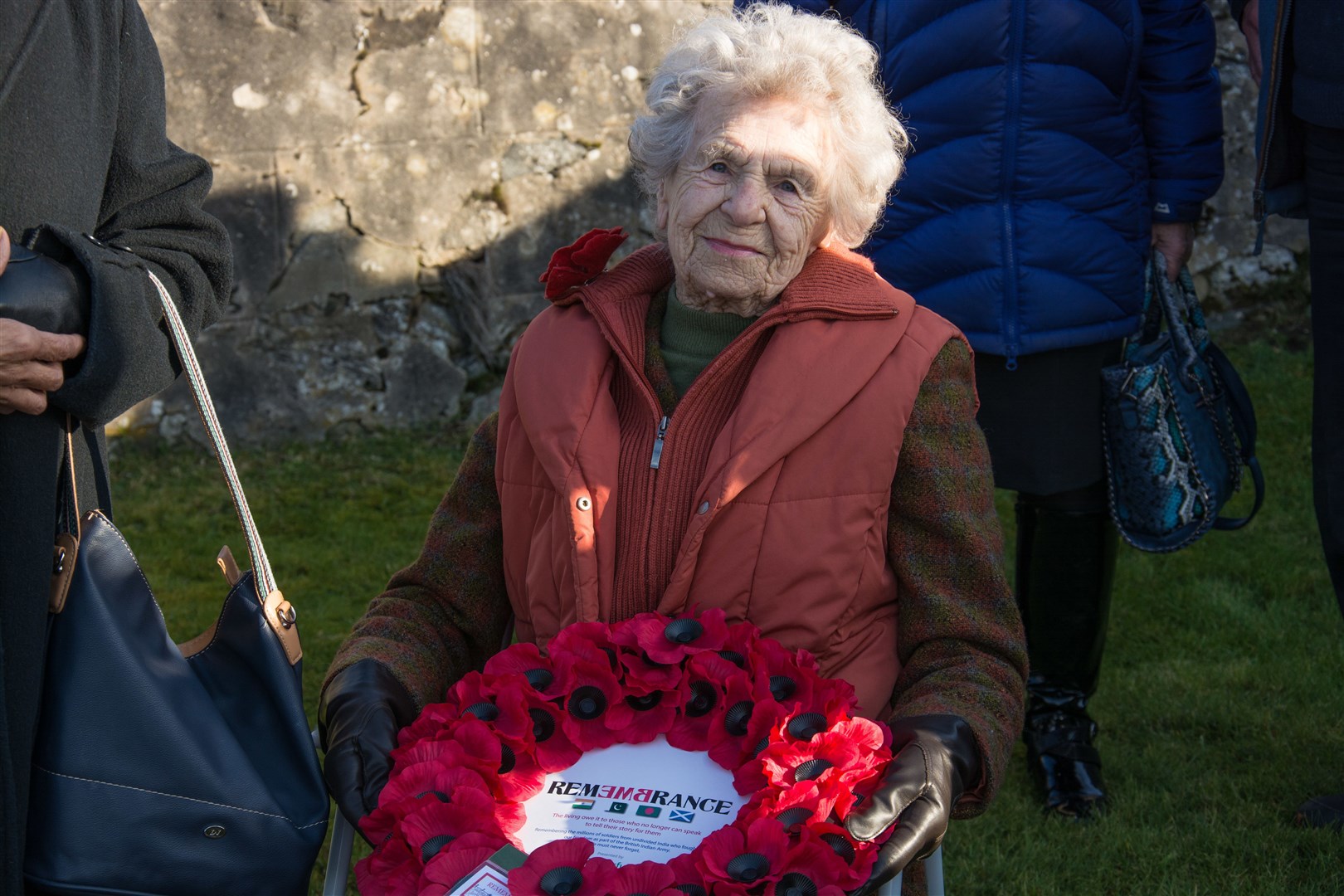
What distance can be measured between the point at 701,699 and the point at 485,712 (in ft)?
0.93

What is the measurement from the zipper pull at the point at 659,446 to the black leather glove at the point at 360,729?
49 centimetres

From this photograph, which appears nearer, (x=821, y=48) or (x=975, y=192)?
(x=821, y=48)

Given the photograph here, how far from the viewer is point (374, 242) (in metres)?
5.61

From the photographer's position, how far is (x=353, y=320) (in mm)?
5688

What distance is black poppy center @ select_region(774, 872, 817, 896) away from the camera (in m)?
1.47

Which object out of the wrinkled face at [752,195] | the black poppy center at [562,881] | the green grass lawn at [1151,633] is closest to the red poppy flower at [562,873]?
the black poppy center at [562,881]

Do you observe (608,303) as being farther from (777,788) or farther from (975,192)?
(975,192)

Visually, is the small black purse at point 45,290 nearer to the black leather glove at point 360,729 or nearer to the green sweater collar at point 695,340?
the black leather glove at point 360,729

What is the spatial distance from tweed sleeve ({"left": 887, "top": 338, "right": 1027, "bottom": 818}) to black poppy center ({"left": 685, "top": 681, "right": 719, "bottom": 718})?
1.00 ft

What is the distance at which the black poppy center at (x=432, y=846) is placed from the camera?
1567 millimetres

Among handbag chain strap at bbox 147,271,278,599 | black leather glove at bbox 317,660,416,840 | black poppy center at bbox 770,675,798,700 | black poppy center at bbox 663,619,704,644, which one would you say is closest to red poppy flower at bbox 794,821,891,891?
black poppy center at bbox 770,675,798,700

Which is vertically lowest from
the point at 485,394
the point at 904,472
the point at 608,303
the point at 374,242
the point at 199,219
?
the point at 485,394

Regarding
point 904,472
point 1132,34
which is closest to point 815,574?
point 904,472

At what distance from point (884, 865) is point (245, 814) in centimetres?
75
